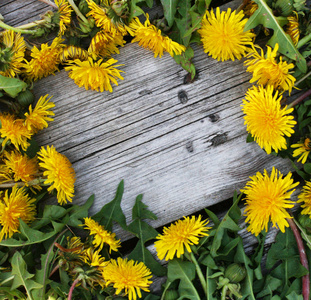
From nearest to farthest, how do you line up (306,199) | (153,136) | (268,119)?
(268,119), (306,199), (153,136)

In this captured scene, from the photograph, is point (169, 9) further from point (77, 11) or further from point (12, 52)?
point (12, 52)

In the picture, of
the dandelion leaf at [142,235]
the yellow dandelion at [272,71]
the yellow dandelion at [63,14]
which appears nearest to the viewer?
the yellow dandelion at [272,71]

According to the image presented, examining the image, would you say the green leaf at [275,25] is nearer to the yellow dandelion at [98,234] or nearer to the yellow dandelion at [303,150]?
the yellow dandelion at [303,150]

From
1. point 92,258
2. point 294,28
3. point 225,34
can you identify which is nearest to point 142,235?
point 92,258

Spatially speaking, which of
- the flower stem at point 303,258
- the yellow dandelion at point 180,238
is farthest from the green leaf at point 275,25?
the yellow dandelion at point 180,238

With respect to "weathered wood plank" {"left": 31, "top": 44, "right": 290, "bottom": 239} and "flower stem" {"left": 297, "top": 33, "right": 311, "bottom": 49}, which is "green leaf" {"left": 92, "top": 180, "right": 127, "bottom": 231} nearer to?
"weathered wood plank" {"left": 31, "top": 44, "right": 290, "bottom": 239}

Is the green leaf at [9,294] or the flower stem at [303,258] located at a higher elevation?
the green leaf at [9,294]

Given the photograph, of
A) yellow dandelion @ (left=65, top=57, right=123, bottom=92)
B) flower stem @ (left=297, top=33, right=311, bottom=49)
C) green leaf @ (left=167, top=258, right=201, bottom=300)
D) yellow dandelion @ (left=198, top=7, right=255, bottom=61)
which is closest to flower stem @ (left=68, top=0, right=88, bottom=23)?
yellow dandelion @ (left=65, top=57, right=123, bottom=92)
